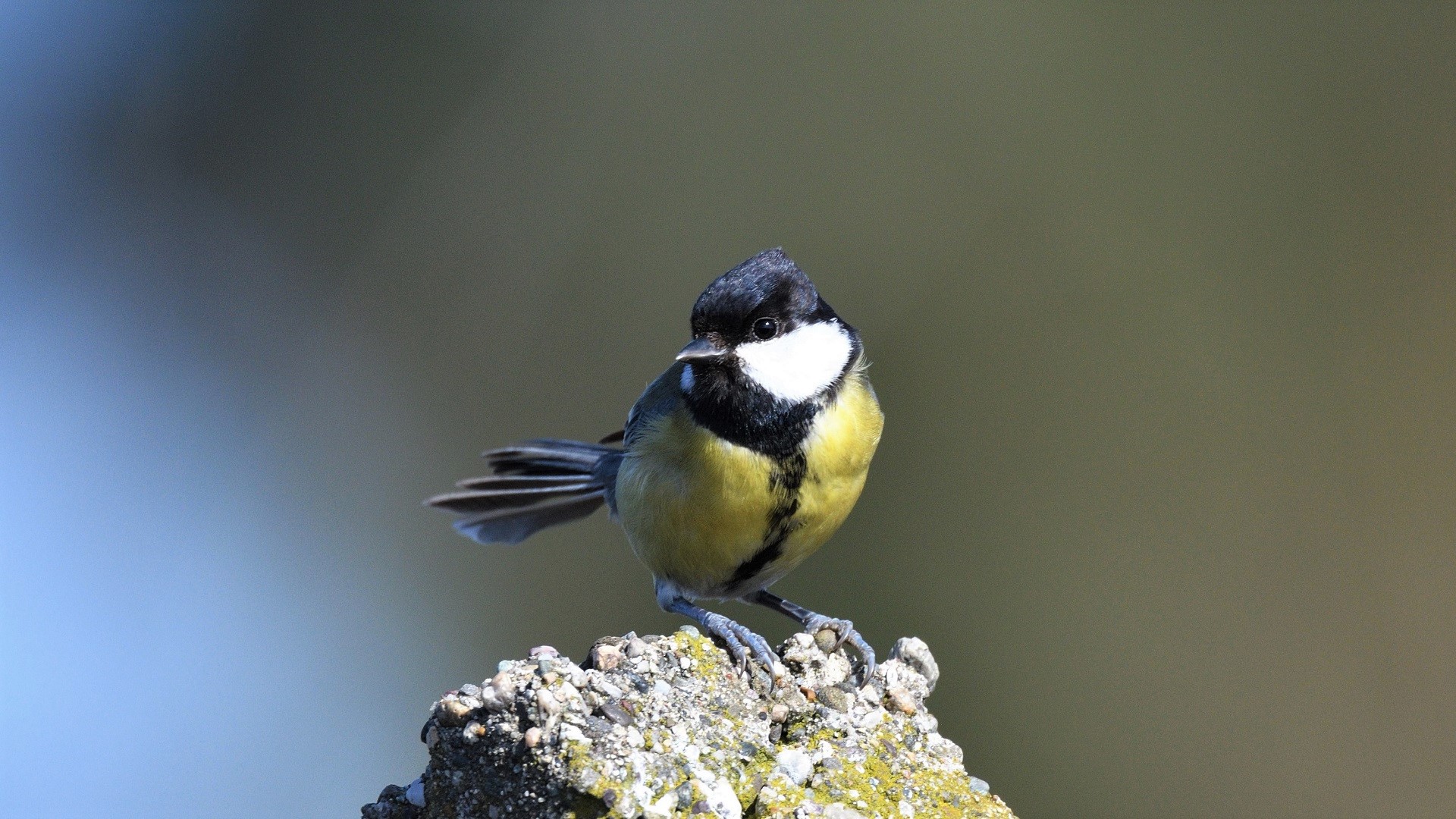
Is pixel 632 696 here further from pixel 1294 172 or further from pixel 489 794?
pixel 1294 172

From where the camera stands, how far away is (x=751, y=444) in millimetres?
1869

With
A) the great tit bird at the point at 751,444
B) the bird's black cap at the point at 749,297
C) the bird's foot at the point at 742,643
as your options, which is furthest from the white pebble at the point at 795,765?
the bird's black cap at the point at 749,297

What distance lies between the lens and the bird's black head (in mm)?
1839

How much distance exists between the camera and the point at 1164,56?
151 inches

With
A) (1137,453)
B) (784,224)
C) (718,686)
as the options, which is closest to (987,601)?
(1137,453)

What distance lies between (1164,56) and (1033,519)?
5.60 ft

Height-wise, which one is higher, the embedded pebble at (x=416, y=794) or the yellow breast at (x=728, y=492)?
the yellow breast at (x=728, y=492)

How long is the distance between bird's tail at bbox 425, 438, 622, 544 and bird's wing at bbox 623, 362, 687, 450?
1.16ft

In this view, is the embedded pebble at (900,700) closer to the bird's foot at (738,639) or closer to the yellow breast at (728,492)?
the bird's foot at (738,639)

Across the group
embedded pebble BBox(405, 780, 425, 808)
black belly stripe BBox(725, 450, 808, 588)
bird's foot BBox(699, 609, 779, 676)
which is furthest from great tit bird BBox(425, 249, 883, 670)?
embedded pebble BBox(405, 780, 425, 808)

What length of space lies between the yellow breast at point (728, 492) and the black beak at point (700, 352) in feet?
0.47

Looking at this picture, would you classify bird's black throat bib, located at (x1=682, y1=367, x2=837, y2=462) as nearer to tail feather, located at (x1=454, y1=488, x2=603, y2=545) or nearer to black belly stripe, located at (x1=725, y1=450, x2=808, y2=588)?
black belly stripe, located at (x1=725, y1=450, x2=808, y2=588)

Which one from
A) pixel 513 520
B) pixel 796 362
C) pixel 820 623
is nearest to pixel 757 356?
pixel 796 362

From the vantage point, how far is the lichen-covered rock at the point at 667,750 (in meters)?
1.01
